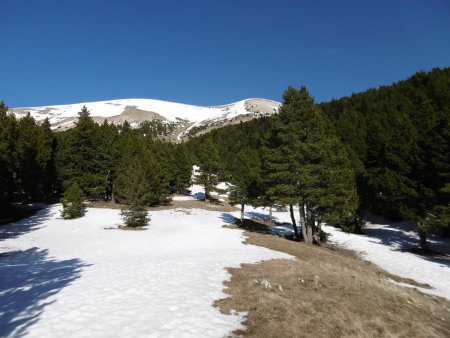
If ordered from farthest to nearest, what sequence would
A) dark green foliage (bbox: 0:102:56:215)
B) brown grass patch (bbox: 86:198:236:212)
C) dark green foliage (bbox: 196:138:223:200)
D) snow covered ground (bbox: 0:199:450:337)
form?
1. dark green foliage (bbox: 196:138:223:200)
2. brown grass patch (bbox: 86:198:236:212)
3. dark green foliage (bbox: 0:102:56:215)
4. snow covered ground (bbox: 0:199:450:337)

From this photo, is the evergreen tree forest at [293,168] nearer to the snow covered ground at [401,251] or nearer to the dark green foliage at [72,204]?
the snow covered ground at [401,251]

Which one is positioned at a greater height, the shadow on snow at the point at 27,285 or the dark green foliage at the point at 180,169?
the dark green foliage at the point at 180,169

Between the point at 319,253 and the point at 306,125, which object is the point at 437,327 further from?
the point at 306,125

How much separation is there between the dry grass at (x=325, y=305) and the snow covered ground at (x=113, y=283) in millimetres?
948

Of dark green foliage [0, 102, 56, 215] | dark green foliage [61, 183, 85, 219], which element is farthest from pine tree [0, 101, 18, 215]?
dark green foliage [61, 183, 85, 219]

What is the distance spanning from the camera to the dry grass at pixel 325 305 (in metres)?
9.66

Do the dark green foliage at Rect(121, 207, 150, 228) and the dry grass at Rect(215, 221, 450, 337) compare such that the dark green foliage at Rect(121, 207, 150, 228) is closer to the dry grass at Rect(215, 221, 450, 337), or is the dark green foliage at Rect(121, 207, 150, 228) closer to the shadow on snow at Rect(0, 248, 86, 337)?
the shadow on snow at Rect(0, 248, 86, 337)

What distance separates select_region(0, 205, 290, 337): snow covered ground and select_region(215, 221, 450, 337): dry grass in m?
0.95

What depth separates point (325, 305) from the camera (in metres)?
11.7

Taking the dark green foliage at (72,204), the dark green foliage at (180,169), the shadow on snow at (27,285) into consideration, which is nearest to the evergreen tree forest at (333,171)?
the shadow on snow at (27,285)


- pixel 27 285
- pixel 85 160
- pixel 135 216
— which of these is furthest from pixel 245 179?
pixel 27 285

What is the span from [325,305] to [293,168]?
15.8 meters

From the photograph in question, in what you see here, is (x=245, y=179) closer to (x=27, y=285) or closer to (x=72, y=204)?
(x=72, y=204)

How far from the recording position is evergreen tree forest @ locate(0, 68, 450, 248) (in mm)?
26922
